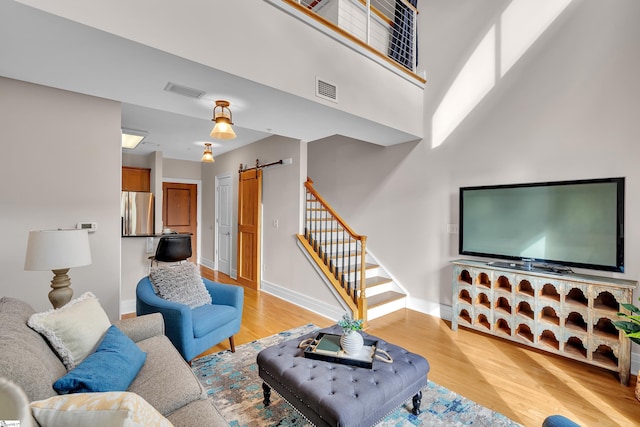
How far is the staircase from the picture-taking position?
140 inches

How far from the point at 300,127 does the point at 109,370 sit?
2945 millimetres

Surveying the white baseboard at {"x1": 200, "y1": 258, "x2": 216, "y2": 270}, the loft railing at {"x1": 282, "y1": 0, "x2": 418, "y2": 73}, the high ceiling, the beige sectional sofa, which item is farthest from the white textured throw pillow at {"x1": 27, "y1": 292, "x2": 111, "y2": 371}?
the white baseboard at {"x1": 200, "y1": 258, "x2": 216, "y2": 270}

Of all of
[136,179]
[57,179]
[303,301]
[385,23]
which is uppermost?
[385,23]

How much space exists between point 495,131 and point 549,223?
3.87 feet

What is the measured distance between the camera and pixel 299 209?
4.37m

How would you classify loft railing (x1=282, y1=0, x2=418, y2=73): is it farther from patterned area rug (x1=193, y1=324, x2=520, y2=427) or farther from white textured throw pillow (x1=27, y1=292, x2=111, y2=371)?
white textured throw pillow (x1=27, y1=292, x2=111, y2=371)

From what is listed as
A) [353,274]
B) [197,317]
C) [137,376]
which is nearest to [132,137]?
[197,317]

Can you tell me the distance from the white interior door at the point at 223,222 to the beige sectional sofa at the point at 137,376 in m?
4.38

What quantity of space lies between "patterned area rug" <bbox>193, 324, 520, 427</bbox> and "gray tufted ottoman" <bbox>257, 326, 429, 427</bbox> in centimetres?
9

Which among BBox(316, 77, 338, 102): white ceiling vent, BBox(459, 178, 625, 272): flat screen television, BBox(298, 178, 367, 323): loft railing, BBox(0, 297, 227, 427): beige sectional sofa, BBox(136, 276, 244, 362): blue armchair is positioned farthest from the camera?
BBox(298, 178, 367, 323): loft railing

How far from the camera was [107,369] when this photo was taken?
1396 mm

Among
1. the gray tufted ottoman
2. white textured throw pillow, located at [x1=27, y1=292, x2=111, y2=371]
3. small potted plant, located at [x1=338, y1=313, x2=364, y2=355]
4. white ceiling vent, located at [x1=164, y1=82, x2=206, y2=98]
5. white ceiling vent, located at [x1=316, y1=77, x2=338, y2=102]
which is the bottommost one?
the gray tufted ottoman

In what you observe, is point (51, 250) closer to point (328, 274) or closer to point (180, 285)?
point (180, 285)

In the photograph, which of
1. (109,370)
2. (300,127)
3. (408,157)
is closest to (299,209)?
(300,127)
